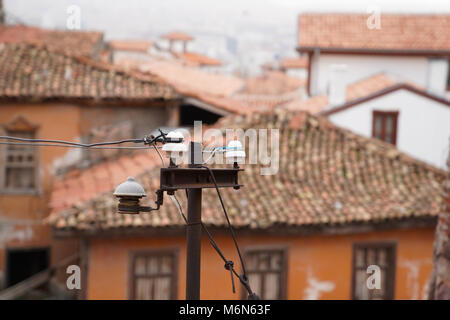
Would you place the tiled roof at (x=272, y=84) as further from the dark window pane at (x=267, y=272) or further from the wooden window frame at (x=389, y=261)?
the dark window pane at (x=267, y=272)

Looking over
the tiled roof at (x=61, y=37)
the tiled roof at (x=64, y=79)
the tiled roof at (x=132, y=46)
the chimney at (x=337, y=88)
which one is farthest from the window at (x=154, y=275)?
the tiled roof at (x=132, y=46)

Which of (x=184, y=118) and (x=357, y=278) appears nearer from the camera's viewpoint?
(x=357, y=278)

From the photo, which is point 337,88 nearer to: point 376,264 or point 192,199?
point 376,264

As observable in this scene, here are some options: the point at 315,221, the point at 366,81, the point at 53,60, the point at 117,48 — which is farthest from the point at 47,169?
the point at 117,48

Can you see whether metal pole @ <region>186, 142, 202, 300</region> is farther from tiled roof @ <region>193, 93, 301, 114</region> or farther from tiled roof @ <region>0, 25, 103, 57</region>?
tiled roof @ <region>0, 25, 103, 57</region>

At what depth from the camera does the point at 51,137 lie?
13164mm

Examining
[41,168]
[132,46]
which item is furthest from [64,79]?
[132,46]

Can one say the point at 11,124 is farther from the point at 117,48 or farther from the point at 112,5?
the point at 112,5

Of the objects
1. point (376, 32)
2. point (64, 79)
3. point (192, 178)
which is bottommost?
point (192, 178)

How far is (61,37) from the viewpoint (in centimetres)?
2478

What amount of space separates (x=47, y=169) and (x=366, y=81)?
14575 mm

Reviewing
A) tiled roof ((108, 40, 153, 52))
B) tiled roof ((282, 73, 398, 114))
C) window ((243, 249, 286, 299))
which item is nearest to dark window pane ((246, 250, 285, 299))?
window ((243, 249, 286, 299))

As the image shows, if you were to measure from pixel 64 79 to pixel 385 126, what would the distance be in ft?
Answer: 30.2

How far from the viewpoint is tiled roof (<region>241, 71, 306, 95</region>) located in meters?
45.9
